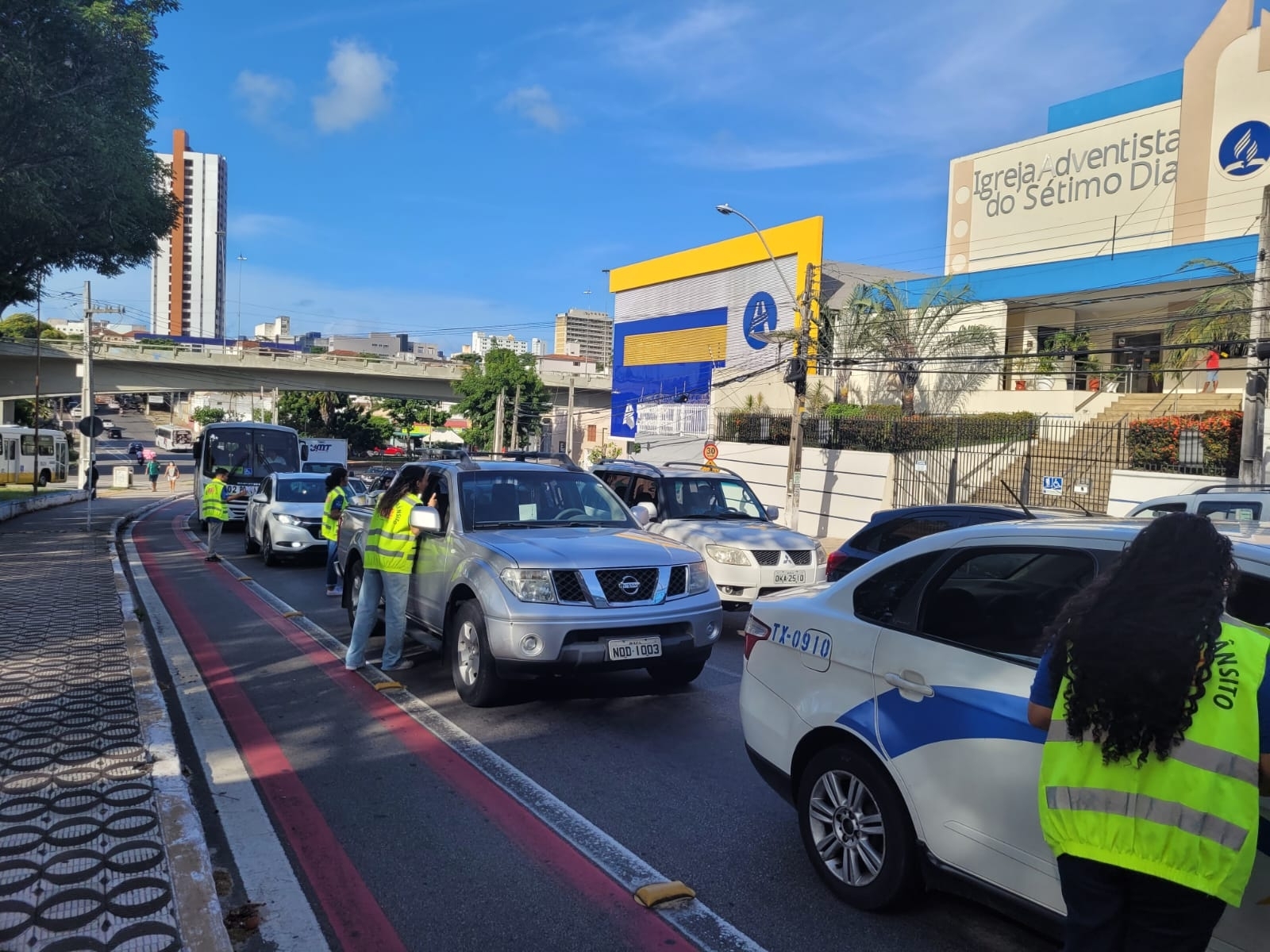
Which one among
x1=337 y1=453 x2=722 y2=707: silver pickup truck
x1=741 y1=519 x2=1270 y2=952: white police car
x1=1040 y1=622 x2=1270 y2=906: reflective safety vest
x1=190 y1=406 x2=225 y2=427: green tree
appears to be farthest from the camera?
x1=190 y1=406 x2=225 y2=427: green tree

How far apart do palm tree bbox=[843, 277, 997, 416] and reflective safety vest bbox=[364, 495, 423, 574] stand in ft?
77.5

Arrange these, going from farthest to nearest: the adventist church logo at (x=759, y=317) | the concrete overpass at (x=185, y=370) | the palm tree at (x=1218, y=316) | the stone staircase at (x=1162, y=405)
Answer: the concrete overpass at (x=185, y=370)
the adventist church logo at (x=759, y=317)
the stone staircase at (x=1162, y=405)
the palm tree at (x=1218, y=316)

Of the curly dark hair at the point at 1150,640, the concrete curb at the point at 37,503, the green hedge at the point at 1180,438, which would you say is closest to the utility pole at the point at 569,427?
the concrete curb at the point at 37,503

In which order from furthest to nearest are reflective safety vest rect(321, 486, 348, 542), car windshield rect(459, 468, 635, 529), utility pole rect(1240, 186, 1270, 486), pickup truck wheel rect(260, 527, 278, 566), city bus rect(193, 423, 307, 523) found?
city bus rect(193, 423, 307, 523)
pickup truck wheel rect(260, 527, 278, 566)
utility pole rect(1240, 186, 1270, 486)
reflective safety vest rect(321, 486, 348, 542)
car windshield rect(459, 468, 635, 529)

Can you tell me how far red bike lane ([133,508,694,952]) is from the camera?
3.92m

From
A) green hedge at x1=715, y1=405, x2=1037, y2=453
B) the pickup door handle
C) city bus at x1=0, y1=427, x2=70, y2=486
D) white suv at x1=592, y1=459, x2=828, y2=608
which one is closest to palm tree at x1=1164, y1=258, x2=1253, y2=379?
green hedge at x1=715, y1=405, x2=1037, y2=453

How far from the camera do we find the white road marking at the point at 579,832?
12.6 ft

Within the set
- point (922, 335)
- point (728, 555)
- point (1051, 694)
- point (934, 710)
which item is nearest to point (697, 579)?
point (934, 710)

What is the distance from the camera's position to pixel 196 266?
191 metres

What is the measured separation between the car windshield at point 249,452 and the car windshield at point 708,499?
16010 millimetres

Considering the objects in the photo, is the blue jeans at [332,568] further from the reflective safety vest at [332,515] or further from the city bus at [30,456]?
the city bus at [30,456]

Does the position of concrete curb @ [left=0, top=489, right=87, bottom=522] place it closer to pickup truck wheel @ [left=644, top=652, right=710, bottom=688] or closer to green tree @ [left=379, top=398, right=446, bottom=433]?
pickup truck wheel @ [left=644, top=652, right=710, bottom=688]

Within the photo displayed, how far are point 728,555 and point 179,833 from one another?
24.0ft

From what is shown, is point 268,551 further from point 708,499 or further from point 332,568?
point 708,499
